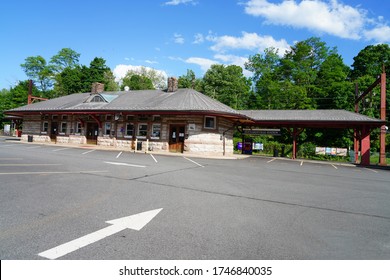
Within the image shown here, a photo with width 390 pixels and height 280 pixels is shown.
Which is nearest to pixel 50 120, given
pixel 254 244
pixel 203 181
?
pixel 203 181

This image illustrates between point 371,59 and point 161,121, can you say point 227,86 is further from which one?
point 161,121

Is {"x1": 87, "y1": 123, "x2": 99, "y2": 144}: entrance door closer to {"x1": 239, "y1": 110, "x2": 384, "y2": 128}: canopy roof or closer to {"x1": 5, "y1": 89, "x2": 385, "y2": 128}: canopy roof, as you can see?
{"x1": 5, "y1": 89, "x2": 385, "y2": 128}: canopy roof

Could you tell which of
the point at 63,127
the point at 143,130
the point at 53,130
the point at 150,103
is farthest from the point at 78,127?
the point at 150,103

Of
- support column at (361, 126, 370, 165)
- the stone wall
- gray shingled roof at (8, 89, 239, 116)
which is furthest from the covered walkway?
gray shingled roof at (8, 89, 239, 116)

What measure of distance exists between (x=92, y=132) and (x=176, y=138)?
10.3 meters

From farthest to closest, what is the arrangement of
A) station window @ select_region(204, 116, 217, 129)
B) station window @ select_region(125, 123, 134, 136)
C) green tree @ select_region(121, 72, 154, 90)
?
green tree @ select_region(121, 72, 154, 90)
station window @ select_region(125, 123, 134, 136)
station window @ select_region(204, 116, 217, 129)

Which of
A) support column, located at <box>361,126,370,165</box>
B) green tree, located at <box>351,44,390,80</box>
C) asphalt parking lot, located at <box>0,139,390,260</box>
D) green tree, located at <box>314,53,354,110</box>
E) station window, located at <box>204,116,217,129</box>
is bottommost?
asphalt parking lot, located at <box>0,139,390,260</box>

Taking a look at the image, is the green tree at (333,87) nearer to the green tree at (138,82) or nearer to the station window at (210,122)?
the station window at (210,122)

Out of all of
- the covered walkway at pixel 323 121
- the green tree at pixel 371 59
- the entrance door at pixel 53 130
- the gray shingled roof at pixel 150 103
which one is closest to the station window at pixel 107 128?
the gray shingled roof at pixel 150 103

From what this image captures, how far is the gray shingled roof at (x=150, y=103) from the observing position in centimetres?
2142

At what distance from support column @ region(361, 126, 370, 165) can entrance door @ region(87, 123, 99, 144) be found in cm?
2524

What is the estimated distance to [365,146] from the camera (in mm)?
21312

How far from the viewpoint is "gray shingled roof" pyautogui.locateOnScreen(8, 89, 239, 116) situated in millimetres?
21420

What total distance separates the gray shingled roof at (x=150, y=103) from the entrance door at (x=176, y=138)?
1979mm
